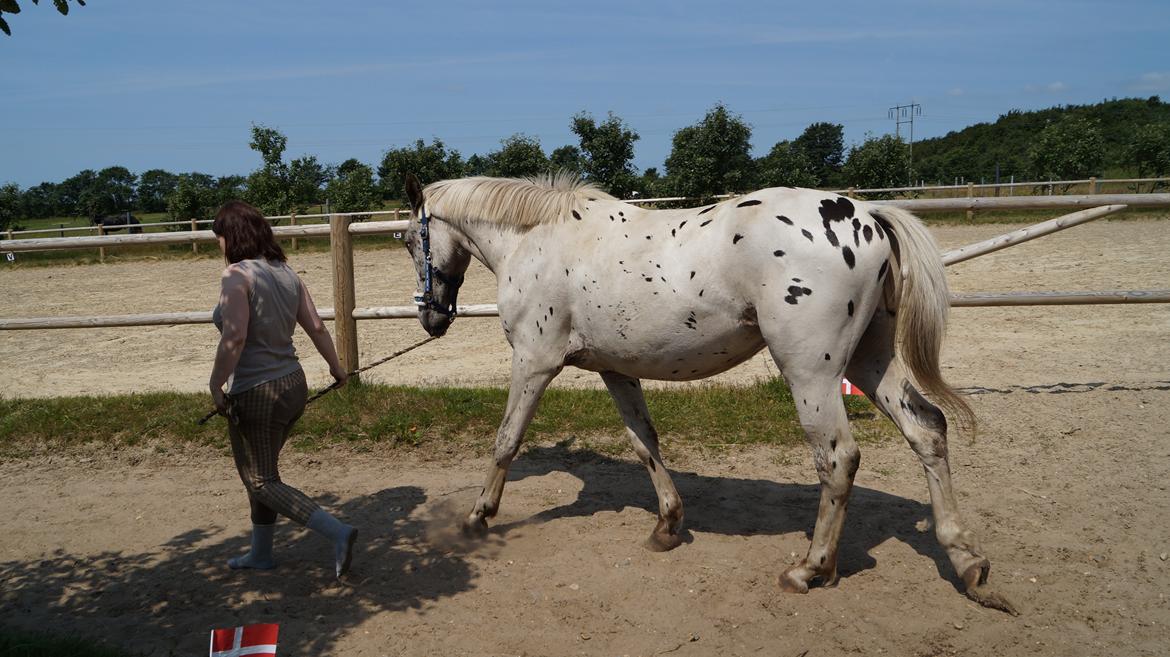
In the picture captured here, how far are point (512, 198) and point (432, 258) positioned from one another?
0.65 meters

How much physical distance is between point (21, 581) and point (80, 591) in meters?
0.42

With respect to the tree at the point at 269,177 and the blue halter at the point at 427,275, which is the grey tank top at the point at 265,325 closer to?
the blue halter at the point at 427,275

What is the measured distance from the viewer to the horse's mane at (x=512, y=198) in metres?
4.35

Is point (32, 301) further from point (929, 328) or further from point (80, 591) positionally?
point (929, 328)

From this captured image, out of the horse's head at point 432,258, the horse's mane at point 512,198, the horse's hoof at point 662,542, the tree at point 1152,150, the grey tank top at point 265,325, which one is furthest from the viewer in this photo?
the tree at point 1152,150

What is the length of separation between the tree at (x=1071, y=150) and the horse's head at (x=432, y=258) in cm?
4027

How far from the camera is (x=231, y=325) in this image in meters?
3.44

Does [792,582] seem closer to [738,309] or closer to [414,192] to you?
[738,309]

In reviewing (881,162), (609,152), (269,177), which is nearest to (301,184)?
(269,177)

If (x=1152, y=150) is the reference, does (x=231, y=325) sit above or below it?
below

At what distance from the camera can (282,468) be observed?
5.73m

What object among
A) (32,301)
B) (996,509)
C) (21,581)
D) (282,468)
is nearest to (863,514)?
(996,509)

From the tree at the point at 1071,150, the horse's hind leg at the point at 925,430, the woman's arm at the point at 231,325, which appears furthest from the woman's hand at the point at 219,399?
the tree at the point at 1071,150

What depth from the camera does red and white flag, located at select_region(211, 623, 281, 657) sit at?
273 cm
